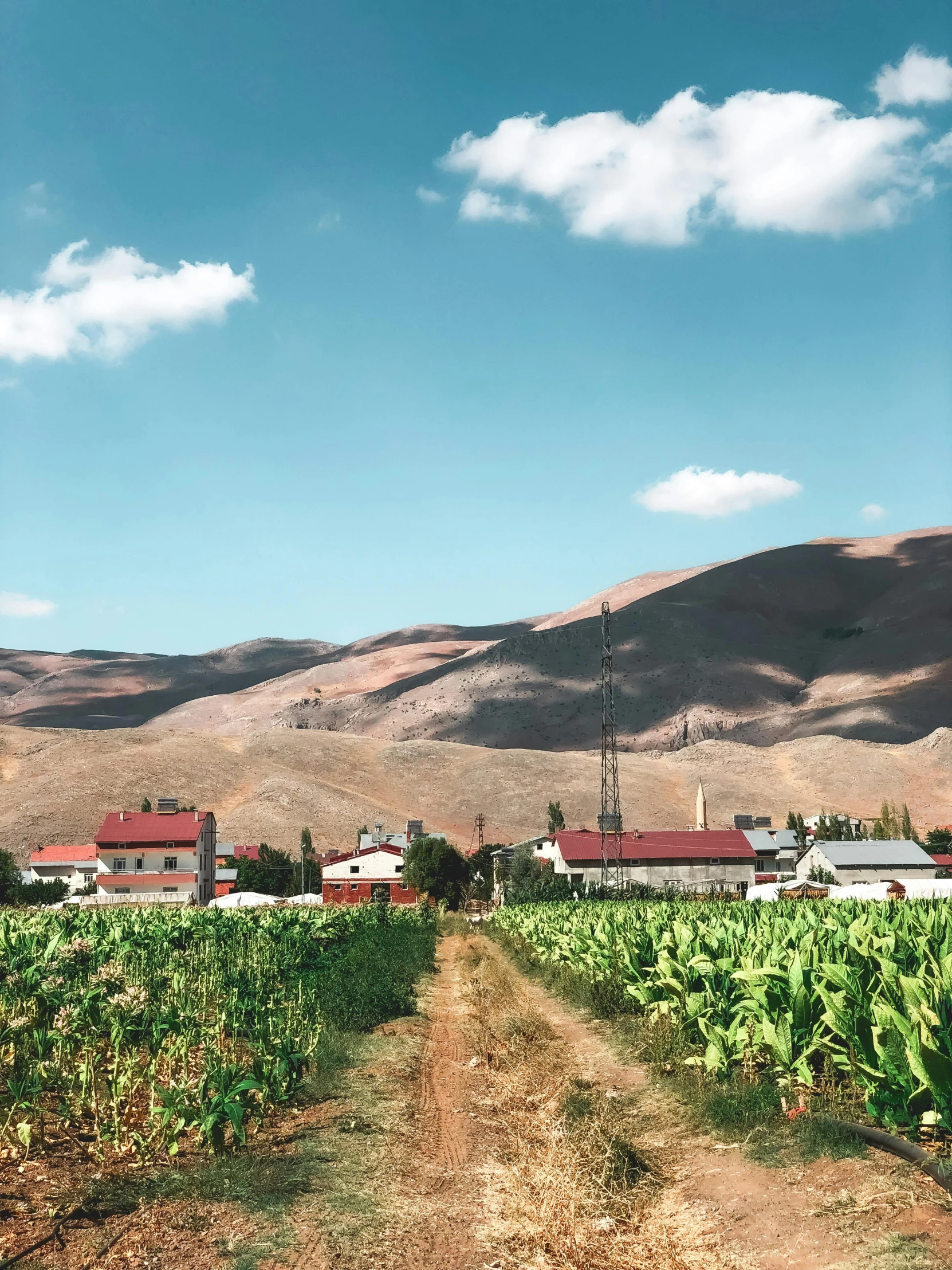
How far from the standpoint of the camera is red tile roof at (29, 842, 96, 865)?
94.4 metres

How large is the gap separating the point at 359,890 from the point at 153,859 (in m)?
16.5

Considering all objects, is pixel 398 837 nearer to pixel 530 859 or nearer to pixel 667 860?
pixel 530 859

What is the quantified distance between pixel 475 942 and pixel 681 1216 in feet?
123

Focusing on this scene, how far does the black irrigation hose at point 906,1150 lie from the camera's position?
720 centimetres

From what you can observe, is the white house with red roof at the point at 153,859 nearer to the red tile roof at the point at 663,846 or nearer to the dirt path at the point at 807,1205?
the red tile roof at the point at 663,846

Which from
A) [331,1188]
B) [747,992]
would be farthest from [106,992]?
[747,992]

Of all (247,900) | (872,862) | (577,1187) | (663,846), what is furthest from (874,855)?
(577,1187)

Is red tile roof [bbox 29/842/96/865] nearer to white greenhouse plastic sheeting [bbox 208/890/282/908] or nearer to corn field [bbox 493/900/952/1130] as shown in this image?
white greenhouse plastic sheeting [bbox 208/890/282/908]

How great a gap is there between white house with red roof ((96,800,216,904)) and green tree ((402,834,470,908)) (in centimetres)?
1623

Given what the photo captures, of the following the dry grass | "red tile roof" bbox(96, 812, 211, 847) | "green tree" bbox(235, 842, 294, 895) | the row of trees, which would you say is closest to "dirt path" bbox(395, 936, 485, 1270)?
the dry grass

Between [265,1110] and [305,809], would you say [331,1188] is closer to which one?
[265,1110]

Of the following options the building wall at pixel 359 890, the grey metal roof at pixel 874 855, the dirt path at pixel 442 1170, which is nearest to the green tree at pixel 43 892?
the building wall at pixel 359 890

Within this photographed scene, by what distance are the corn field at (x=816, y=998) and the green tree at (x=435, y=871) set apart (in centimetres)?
5785

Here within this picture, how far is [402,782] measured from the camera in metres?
154
